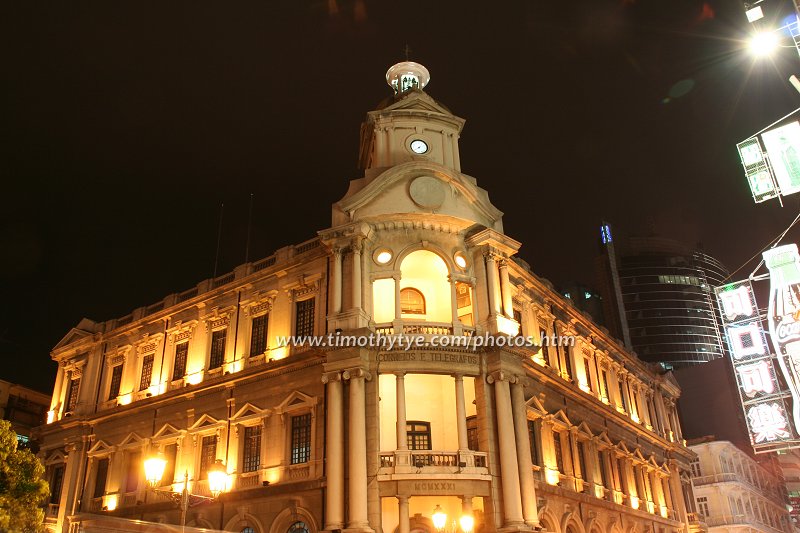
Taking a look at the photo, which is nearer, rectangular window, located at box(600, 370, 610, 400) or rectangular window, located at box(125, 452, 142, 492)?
rectangular window, located at box(125, 452, 142, 492)

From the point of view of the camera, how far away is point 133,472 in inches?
1431

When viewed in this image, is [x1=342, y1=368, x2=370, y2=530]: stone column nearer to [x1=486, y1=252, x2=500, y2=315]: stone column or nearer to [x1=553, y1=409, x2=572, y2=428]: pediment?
[x1=486, y1=252, x2=500, y2=315]: stone column

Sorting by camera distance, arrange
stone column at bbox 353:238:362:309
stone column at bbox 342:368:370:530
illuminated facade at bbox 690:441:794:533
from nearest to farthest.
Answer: stone column at bbox 342:368:370:530 < stone column at bbox 353:238:362:309 < illuminated facade at bbox 690:441:794:533

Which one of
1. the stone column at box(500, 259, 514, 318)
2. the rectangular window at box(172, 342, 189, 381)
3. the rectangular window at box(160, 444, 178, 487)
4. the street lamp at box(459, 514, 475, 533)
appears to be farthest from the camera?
the rectangular window at box(172, 342, 189, 381)

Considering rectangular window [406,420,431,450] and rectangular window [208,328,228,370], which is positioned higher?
rectangular window [208,328,228,370]

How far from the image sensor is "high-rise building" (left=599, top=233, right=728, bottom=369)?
437 ft

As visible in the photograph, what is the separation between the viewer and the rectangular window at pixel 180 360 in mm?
37250

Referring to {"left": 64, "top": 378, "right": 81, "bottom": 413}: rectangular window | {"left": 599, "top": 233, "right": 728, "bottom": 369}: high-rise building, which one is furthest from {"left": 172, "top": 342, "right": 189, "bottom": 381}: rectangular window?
{"left": 599, "top": 233, "right": 728, "bottom": 369}: high-rise building

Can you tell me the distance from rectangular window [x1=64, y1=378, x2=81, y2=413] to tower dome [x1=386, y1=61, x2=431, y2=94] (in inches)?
1067

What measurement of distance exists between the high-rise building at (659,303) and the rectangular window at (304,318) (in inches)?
4184

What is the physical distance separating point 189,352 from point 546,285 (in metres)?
20.5

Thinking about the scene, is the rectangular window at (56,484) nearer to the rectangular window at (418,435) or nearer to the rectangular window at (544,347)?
the rectangular window at (418,435)

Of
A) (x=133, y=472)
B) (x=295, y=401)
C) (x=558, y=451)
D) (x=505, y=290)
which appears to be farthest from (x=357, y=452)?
(x=133, y=472)

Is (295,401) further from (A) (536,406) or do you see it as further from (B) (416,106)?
(B) (416,106)
